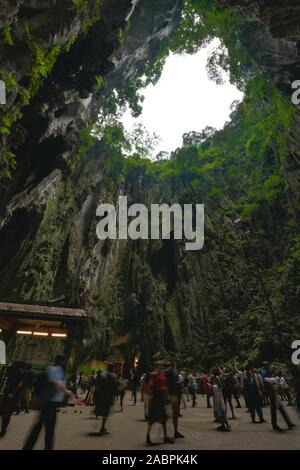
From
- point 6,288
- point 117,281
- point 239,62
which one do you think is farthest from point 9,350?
point 239,62

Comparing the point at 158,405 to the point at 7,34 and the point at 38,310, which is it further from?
the point at 7,34

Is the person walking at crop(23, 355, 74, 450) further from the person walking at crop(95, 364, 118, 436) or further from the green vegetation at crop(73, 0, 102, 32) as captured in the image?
the green vegetation at crop(73, 0, 102, 32)

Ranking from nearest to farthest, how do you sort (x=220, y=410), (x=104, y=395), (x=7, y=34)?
(x=104, y=395) → (x=220, y=410) → (x=7, y=34)

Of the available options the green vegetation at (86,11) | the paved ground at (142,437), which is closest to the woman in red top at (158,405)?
the paved ground at (142,437)

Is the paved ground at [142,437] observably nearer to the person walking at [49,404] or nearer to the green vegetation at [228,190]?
A: the person walking at [49,404]

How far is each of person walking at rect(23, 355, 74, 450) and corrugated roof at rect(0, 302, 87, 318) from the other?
5961 millimetres

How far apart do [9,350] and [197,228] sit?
1897 centimetres

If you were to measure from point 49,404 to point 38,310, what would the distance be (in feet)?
21.7

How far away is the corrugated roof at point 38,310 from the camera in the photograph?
10.4 meters

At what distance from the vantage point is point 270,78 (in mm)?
18531

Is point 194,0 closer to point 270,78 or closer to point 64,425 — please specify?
point 270,78

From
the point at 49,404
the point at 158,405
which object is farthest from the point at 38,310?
the point at 49,404

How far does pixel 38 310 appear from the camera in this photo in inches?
420

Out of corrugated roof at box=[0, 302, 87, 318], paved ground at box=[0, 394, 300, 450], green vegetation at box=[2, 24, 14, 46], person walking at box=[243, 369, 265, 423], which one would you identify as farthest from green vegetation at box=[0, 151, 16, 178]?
person walking at box=[243, 369, 265, 423]
